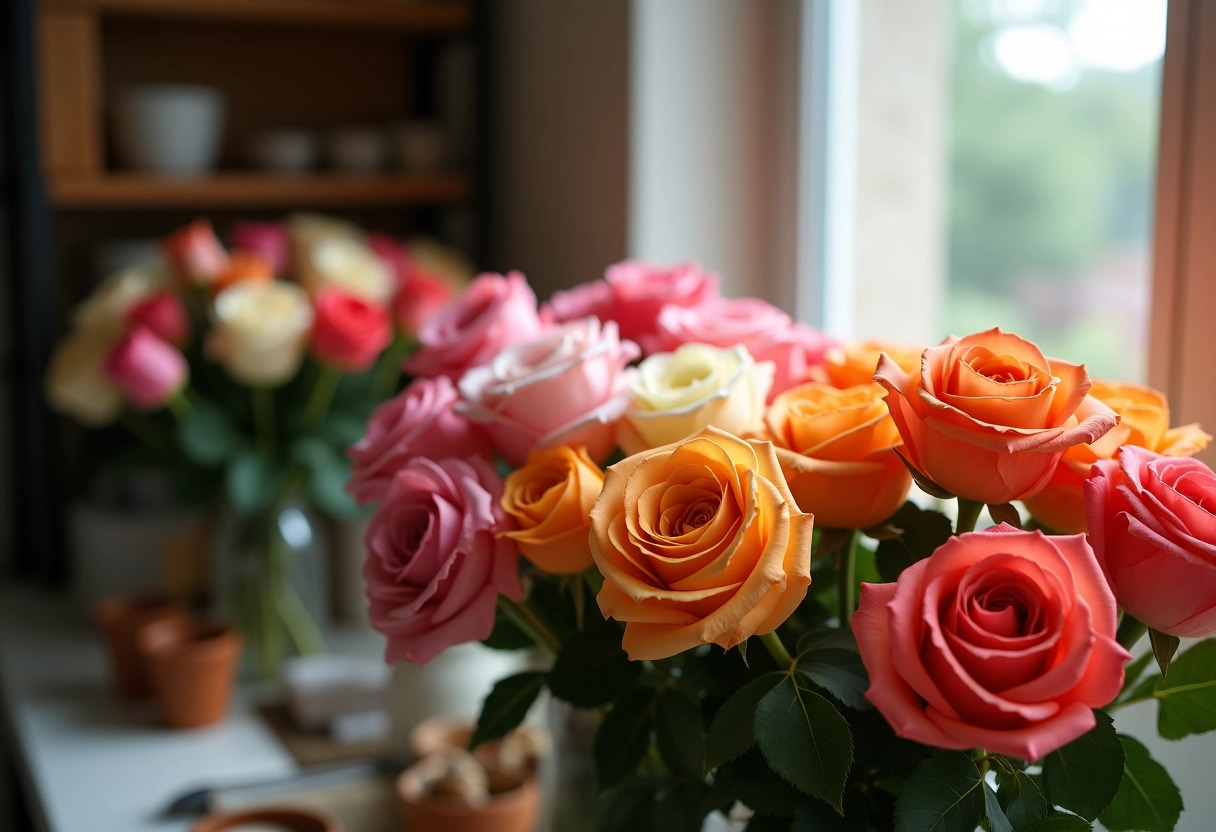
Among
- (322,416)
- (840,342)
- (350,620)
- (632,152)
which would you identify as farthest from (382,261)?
(840,342)

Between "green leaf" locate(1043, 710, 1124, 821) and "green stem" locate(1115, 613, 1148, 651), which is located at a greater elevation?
"green stem" locate(1115, 613, 1148, 651)

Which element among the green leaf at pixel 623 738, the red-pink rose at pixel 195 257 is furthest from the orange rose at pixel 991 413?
the red-pink rose at pixel 195 257

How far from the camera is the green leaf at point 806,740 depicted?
473 millimetres

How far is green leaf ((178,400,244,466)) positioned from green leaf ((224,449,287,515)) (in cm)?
2

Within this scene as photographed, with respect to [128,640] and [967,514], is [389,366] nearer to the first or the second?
[128,640]

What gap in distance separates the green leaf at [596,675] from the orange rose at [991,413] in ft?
0.63

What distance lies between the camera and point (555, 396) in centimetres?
60

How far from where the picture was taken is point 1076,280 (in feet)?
4.69

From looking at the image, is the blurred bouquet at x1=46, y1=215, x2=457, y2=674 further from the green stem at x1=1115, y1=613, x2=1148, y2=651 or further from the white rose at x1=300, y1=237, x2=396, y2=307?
the green stem at x1=1115, y1=613, x2=1148, y2=651

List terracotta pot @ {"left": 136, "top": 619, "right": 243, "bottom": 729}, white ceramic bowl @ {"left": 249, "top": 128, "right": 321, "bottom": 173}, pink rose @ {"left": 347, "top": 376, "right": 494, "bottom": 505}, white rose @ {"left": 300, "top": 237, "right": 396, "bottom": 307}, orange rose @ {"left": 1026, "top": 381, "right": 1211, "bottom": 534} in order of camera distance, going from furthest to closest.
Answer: white ceramic bowl @ {"left": 249, "top": 128, "right": 321, "bottom": 173}
white rose @ {"left": 300, "top": 237, "right": 396, "bottom": 307}
terracotta pot @ {"left": 136, "top": 619, "right": 243, "bottom": 729}
pink rose @ {"left": 347, "top": 376, "right": 494, "bottom": 505}
orange rose @ {"left": 1026, "top": 381, "right": 1211, "bottom": 534}

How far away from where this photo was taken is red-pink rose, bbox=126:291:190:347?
1.39 meters

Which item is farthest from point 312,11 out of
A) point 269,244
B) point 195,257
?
point 195,257

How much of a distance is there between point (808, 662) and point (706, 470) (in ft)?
0.33

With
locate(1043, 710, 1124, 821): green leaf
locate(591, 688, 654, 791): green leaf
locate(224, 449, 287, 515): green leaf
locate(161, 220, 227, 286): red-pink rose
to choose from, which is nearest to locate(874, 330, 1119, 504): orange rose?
locate(1043, 710, 1124, 821): green leaf
